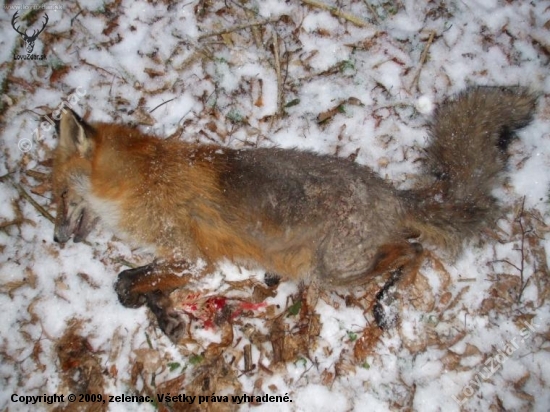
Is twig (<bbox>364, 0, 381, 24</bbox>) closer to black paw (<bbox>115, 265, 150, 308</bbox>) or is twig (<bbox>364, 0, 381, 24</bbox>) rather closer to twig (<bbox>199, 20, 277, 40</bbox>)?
twig (<bbox>199, 20, 277, 40</bbox>)

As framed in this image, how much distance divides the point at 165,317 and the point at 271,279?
4.67 feet

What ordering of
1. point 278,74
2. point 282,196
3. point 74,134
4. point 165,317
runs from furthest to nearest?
point 278,74, point 165,317, point 282,196, point 74,134

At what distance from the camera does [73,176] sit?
4496 mm

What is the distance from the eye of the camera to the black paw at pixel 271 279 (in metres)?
5.39

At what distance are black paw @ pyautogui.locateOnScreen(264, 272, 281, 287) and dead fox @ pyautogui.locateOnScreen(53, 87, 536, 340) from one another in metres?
0.55

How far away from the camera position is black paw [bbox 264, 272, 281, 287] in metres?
5.39

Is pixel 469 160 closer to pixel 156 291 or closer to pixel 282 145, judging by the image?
pixel 282 145

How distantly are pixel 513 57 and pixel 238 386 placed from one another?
19.1 feet

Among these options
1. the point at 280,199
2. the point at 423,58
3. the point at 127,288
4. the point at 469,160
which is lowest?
the point at 127,288

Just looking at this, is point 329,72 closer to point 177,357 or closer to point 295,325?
point 295,325

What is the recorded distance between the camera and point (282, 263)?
184 inches

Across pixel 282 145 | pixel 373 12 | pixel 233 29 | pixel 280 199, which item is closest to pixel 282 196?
pixel 280 199

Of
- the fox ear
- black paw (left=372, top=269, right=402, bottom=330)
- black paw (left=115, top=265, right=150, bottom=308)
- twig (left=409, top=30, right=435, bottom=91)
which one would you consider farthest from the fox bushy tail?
the fox ear

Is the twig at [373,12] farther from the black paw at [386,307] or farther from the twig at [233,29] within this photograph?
the black paw at [386,307]
